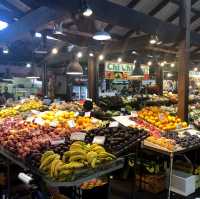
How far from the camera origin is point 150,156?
16.9 ft

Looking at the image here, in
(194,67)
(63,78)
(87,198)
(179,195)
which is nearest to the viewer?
(87,198)

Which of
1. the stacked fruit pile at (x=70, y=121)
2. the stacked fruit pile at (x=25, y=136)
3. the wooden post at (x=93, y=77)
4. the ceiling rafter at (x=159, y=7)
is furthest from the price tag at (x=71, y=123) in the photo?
the wooden post at (x=93, y=77)

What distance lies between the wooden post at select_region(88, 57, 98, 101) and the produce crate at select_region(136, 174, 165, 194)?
15.6 ft

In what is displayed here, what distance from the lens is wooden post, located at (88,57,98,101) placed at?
29.7 ft

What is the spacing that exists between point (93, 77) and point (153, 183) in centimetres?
506

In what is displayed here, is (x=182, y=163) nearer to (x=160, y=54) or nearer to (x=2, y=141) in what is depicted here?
(x=2, y=141)

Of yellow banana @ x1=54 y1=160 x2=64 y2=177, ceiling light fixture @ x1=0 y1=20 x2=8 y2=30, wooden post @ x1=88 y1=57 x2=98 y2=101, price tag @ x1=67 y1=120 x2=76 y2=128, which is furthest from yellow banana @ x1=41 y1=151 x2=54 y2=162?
wooden post @ x1=88 y1=57 x2=98 y2=101

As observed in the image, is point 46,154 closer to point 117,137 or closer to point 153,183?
point 117,137

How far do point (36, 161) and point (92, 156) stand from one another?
619 millimetres

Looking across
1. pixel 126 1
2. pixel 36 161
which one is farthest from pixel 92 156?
pixel 126 1

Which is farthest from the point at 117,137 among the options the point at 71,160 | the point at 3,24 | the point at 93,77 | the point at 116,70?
the point at 116,70

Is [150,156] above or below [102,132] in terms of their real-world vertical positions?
below

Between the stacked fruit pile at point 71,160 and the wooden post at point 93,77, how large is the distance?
239 inches

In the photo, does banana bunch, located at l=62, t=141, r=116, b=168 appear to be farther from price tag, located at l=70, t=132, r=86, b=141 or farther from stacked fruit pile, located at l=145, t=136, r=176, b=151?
stacked fruit pile, located at l=145, t=136, r=176, b=151
